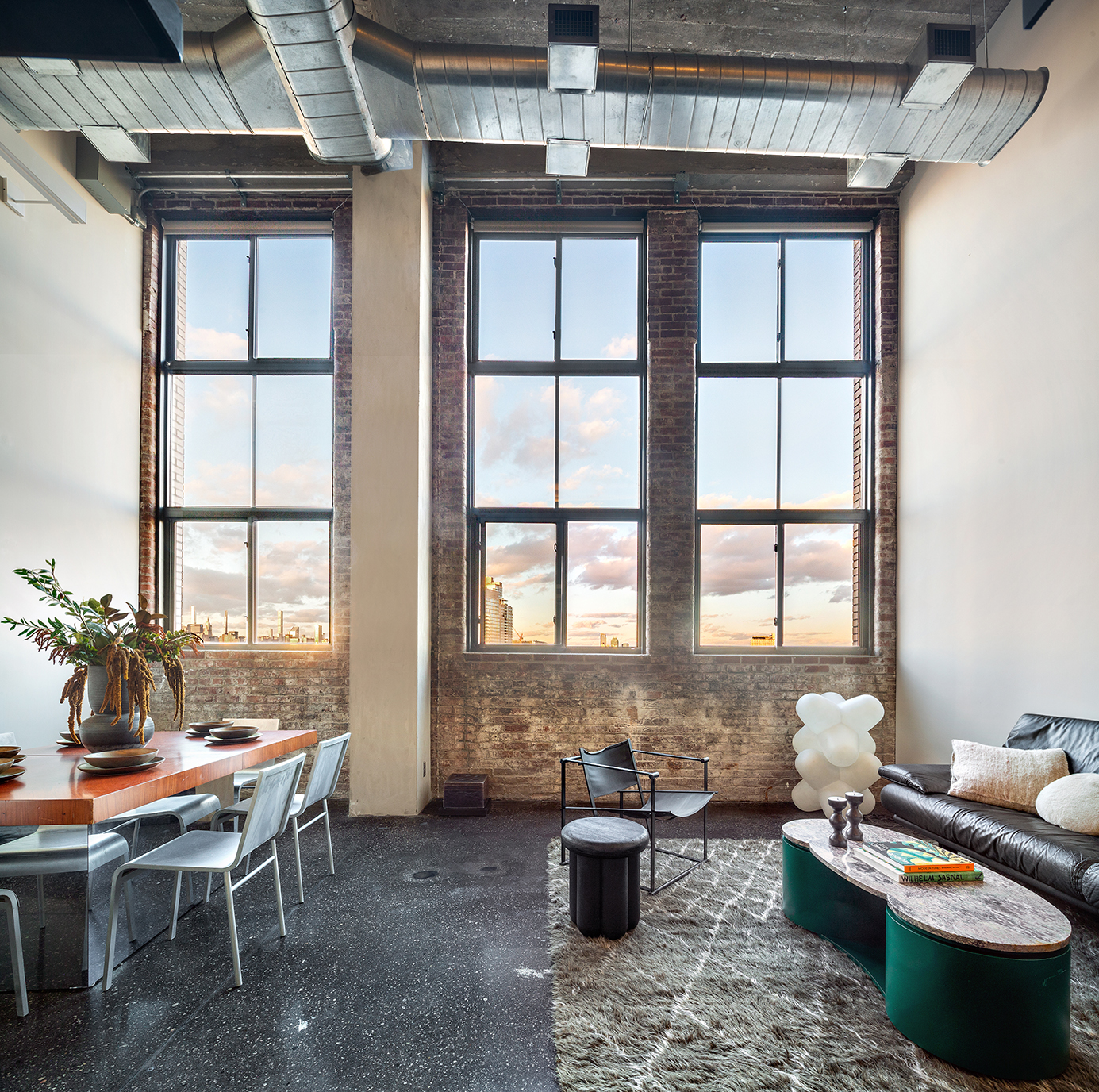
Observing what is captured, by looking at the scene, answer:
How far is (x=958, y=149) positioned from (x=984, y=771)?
12.7 feet

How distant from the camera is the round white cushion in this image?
10.5 ft

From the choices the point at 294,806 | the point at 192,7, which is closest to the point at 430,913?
the point at 294,806

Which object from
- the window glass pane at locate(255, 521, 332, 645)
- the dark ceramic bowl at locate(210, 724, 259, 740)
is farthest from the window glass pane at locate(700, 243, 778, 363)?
the dark ceramic bowl at locate(210, 724, 259, 740)

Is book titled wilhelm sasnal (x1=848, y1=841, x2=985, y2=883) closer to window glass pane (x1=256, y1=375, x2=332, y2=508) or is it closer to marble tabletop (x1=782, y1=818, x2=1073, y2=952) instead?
marble tabletop (x1=782, y1=818, x2=1073, y2=952)

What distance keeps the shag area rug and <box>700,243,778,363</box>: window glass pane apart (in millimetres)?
4321

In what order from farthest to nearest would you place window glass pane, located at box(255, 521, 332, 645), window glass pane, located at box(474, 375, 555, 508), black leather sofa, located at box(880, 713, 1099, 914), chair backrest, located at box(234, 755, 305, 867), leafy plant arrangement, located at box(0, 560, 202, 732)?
window glass pane, located at box(474, 375, 555, 508) < window glass pane, located at box(255, 521, 332, 645) < leafy plant arrangement, located at box(0, 560, 202, 732) < black leather sofa, located at box(880, 713, 1099, 914) < chair backrest, located at box(234, 755, 305, 867)

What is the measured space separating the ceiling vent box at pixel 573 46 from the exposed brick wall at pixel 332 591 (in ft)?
8.96

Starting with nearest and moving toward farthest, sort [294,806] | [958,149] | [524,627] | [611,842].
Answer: [611,842] → [294,806] → [958,149] → [524,627]

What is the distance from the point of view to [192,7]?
466cm

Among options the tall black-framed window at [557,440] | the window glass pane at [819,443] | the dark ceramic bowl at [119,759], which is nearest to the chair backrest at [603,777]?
the tall black-framed window at [557,440]

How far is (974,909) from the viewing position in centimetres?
241

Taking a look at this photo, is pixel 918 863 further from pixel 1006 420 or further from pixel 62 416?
pixel 62 416

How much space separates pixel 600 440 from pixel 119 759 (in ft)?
13.6

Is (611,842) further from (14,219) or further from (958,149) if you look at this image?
(14,219)
